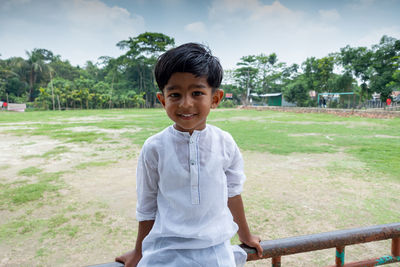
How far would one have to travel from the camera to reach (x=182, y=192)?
102cm

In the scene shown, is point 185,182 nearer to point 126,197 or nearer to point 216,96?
point 216,96

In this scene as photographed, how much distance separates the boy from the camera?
3.20 ft

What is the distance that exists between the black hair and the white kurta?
210 millimetres

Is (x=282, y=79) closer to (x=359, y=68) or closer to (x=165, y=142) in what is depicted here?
(x=359, y=68)

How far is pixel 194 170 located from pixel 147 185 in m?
0.19

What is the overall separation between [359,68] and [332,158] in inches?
651

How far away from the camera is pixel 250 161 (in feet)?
19.8

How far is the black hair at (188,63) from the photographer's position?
1010mm

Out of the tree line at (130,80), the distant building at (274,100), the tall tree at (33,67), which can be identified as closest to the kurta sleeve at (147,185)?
the tree line at (130,80)

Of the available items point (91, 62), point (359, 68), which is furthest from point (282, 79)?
point (91, 62)

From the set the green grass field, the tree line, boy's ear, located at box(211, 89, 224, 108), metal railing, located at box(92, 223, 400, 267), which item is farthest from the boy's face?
the tree line

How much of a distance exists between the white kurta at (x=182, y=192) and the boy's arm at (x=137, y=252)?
3cm

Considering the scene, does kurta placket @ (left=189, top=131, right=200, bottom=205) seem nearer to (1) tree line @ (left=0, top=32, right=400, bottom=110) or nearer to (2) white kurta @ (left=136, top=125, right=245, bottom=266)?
(2) white kurta @ (left=136, top=125, right=245, bottom=266)

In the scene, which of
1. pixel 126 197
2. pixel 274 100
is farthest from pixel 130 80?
pixel 126 197
